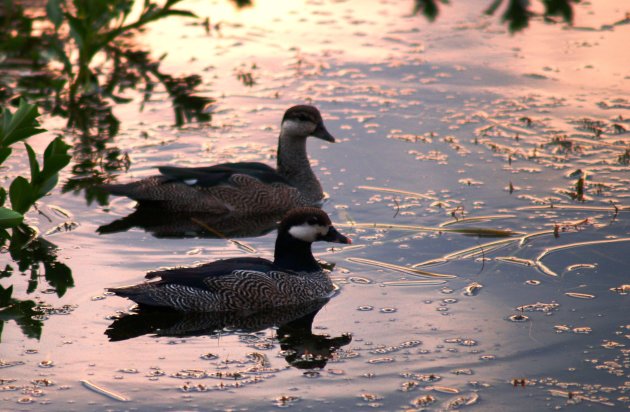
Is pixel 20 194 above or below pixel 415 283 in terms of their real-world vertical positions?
above

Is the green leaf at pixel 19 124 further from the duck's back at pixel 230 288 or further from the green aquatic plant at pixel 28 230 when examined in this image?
the duck's back at pixel 230 288

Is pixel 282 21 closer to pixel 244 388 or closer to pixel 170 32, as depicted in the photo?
pixel 170 32

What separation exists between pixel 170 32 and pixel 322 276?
9.55 meters

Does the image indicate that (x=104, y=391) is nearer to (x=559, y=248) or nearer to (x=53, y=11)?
(x=559, y=248)

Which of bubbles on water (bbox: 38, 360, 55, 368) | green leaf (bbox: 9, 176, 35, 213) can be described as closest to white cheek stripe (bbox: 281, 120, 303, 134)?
green leaf (bbox: 9, 176, 35, 213)

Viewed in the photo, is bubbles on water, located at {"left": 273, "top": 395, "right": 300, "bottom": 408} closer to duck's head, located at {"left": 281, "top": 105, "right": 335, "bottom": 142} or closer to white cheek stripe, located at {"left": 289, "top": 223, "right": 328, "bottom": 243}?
white cheek stripe, located at {"left": 289, "top": 223, "right": 328, "bottom": 243}

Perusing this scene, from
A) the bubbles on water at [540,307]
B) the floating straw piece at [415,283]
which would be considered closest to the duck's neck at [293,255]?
the floating straw piece at [415,283]

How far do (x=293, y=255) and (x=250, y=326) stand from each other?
92cm

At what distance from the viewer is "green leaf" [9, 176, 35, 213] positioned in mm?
9625

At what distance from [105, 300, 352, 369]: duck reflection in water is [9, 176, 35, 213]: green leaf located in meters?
1.62

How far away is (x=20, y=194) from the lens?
9.71 m

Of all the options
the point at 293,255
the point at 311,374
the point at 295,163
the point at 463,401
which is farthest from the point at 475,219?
the point at 463,401

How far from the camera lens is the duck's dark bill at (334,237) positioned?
9.57 m

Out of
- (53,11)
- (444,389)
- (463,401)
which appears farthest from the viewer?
(53,11)
